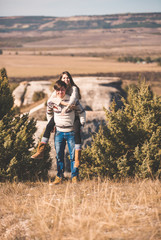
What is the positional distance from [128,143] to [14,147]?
2945 millimetres

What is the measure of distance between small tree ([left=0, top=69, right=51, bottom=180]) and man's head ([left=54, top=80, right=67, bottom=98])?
1.76 meters

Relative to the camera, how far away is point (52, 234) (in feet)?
11.3

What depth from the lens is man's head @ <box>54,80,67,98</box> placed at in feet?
19.3

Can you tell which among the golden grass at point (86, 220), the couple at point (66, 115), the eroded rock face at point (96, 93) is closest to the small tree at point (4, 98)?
the couple at point (66, 115)

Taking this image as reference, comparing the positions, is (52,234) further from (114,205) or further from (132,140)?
(132,140)

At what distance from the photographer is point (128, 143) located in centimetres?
740

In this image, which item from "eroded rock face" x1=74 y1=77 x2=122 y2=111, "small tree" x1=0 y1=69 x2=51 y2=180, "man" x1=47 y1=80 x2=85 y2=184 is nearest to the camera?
"man" x1=47 y1=80 x2=85 y2=184

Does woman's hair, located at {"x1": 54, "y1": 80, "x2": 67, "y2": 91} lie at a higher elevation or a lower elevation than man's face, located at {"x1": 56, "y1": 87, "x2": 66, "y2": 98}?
higher

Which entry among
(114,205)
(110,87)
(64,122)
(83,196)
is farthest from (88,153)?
(110,87)

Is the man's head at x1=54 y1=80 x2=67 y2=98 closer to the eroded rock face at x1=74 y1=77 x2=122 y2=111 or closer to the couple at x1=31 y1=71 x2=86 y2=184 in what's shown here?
the couple at x1=31 y1=71 x2=86 y2=184

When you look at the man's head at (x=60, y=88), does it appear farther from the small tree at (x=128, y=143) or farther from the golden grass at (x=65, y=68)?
the golden grass at (x=65, y=68)

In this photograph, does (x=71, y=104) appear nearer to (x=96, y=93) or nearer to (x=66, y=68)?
(x=96, y=93)

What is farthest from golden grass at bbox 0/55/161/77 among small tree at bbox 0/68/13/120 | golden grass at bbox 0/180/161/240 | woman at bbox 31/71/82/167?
golden grass at bbox 0/180/161/240

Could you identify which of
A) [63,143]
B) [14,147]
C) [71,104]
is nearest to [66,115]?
[71,104]
